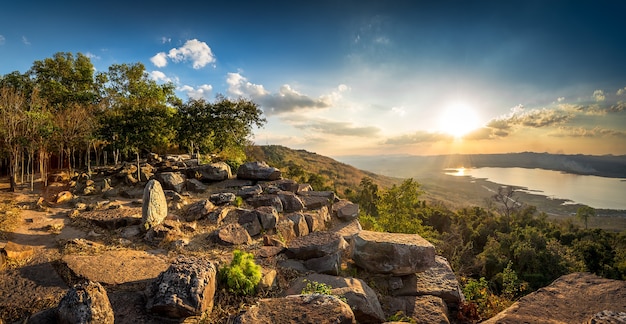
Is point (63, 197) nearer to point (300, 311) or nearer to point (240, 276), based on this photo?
point (240, 276)

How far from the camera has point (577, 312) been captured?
6867mm

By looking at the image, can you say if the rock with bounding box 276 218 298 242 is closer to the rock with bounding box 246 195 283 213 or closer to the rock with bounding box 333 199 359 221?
the rock with bounding box 246 195 283 213

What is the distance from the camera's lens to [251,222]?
41.0ft

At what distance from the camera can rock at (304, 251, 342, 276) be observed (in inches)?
380

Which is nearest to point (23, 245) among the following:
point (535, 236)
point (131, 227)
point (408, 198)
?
point (131, 227)

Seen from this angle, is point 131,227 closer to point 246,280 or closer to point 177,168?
point 246,280

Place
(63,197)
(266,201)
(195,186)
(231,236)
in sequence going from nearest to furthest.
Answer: (231,236)
(266,201)
(63,197)
(195,186)

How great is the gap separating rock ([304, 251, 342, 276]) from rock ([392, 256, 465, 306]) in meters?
2.13

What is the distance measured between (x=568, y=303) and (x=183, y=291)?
9.16 metres

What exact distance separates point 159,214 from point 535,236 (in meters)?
46.7

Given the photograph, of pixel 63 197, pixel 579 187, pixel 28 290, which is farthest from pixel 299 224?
pixel 579 187

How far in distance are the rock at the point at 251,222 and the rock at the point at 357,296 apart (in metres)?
4.13

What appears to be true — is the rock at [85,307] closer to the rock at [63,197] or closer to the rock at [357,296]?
the rock at [357,296]

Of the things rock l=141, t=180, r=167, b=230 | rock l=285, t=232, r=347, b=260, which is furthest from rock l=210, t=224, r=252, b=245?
rock l=141, t=180, r=167, b=230
